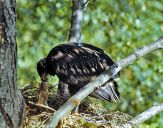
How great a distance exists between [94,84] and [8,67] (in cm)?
45

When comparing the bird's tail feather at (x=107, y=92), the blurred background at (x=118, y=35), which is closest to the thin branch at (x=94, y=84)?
the bird's tail feather at (x=107, y=92)

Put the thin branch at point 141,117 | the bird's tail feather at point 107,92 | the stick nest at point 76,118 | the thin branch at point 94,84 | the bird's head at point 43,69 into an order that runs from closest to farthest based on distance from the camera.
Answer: the thin branch at point 94,84 < the stick nest at point 76,118 < the thin branch at point 141,117 < the bird's tail feather at point 107,92 < the bird's head at point 43,69

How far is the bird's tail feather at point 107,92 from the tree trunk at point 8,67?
0.95 meters

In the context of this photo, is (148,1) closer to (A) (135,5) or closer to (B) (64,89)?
(A) (135,5)

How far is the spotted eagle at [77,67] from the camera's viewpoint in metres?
3.61

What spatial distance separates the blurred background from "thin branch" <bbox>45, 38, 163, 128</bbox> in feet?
8.20

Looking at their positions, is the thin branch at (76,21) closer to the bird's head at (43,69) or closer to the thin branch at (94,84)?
the bird's head at (43,69)

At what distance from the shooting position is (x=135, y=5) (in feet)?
20.9

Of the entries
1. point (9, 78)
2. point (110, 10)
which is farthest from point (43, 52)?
point (9, 78)

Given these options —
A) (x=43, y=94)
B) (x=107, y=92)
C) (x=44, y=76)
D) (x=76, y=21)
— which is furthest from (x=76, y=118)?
(x=76, y=21)

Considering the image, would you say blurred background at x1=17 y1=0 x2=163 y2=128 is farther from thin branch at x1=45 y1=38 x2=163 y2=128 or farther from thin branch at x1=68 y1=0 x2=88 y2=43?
thin branch at x1=45 y1=38 x2=163 y2=128

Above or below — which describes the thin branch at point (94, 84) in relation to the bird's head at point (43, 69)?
below

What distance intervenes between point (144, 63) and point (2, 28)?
374cm

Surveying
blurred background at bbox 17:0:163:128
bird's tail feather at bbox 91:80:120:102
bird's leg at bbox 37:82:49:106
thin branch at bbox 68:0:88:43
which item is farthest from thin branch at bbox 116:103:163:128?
blurred background at bbox 17:0:163:128
